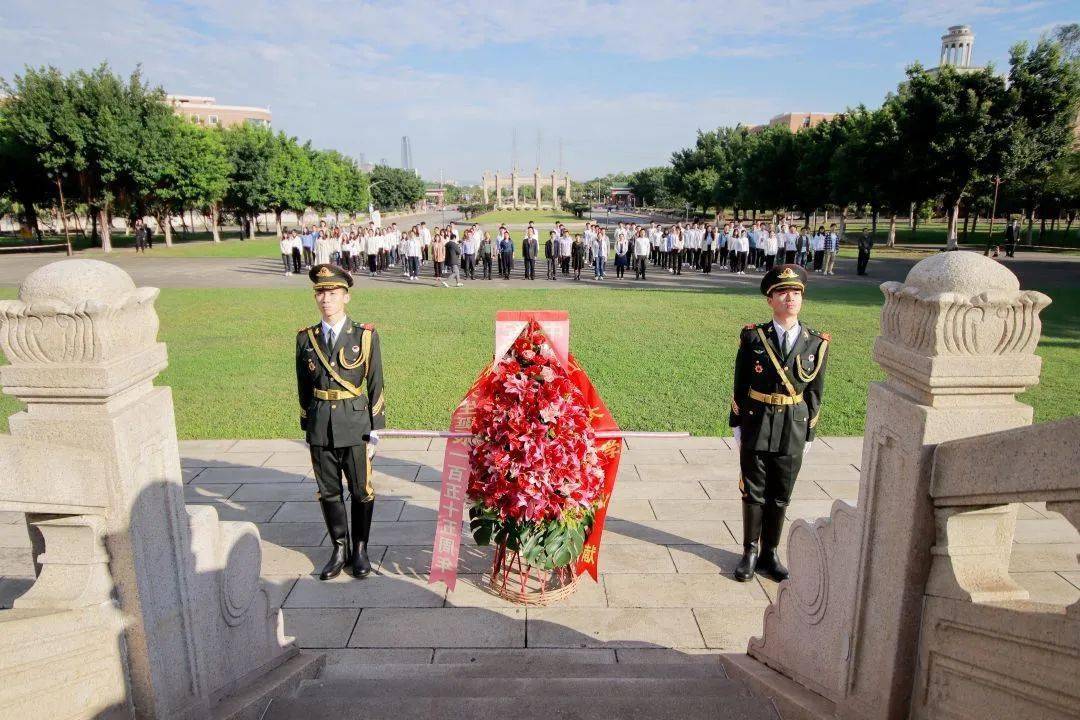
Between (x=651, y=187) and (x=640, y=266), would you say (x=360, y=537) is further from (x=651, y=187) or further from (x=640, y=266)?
(x=651, y=187)

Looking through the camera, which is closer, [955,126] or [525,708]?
[525,708]

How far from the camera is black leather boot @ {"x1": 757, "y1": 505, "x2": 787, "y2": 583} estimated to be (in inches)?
185

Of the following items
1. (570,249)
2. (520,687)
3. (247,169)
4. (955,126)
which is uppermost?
(955,126)

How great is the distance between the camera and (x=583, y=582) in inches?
185

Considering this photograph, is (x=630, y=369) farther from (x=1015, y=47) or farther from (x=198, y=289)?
(x=1015, y=47)

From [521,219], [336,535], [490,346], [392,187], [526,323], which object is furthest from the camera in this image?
[392,187]

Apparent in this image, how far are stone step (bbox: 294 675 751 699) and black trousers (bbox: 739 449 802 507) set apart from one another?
174 cm

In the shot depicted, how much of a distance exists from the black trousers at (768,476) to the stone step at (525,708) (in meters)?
2.06

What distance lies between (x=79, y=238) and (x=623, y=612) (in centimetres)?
5160

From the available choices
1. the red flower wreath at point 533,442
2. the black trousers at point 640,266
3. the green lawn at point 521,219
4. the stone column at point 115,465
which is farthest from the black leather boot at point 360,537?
the green lawn at point 521,219

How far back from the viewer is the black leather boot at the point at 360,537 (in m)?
4.77

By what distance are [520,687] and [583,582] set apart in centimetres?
165

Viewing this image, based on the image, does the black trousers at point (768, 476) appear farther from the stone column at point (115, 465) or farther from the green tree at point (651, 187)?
the green tree at point (651, 187)

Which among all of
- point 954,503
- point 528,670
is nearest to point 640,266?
point 528,670
